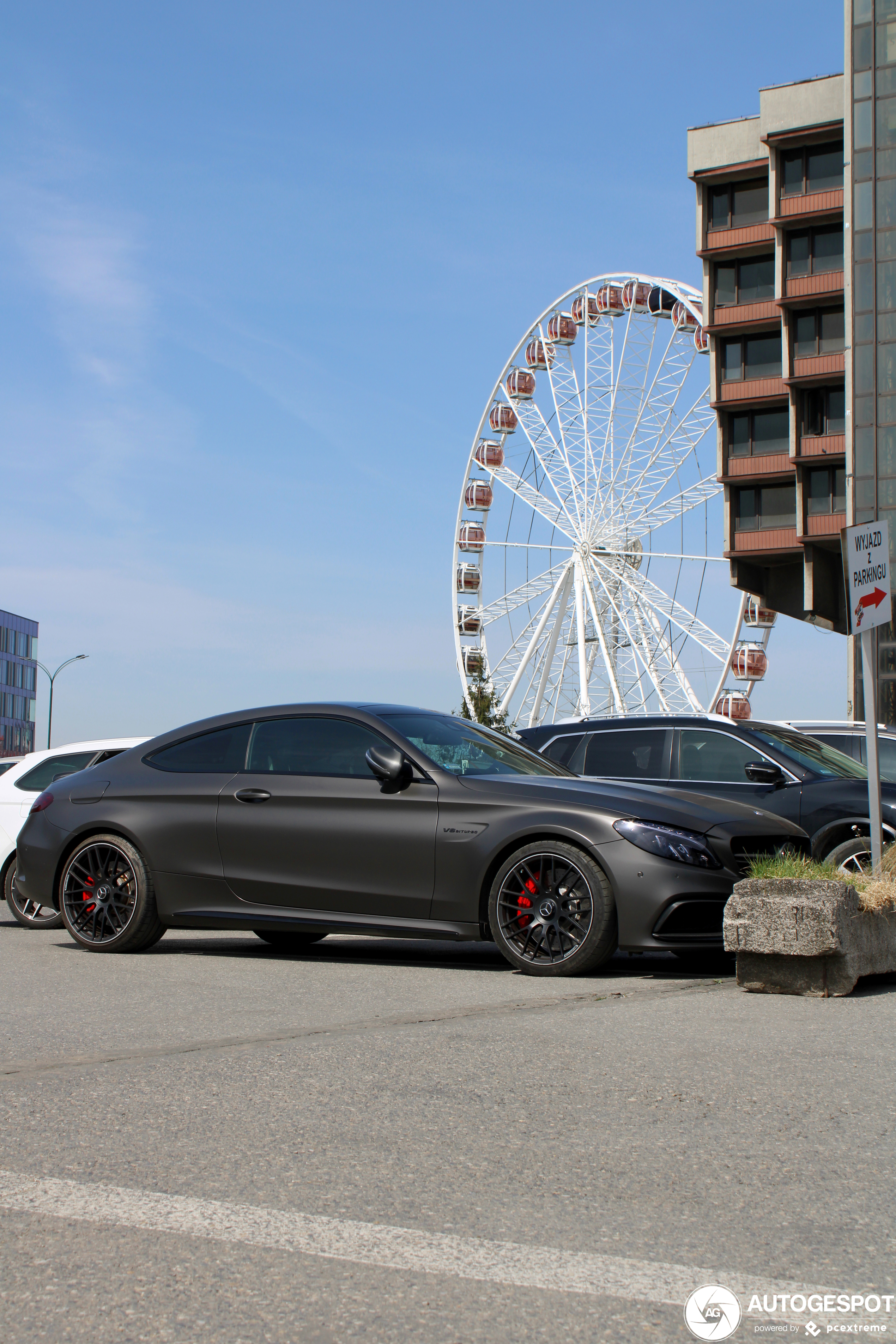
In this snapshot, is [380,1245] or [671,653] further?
[671,653]

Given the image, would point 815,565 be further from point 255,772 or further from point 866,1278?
point 866,1278

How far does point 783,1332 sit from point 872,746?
5.59 m

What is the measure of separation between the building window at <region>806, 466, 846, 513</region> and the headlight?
126 feet

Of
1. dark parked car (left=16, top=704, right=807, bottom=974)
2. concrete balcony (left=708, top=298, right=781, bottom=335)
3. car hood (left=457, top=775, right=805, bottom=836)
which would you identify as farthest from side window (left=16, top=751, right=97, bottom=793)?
concrete balcony (left=708, top=298, right=781, bottom=335)

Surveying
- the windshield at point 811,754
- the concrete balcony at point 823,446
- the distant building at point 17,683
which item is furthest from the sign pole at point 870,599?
the distant building at point 17,683

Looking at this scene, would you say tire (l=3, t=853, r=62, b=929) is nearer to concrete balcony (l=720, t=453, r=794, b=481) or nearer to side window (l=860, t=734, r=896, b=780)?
side window (l=860, t=734, r=896, b=780)

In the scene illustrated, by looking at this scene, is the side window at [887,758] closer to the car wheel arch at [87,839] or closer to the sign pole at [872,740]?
the sign pole at [872,740]

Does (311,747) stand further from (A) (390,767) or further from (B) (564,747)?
(B) (564,747)

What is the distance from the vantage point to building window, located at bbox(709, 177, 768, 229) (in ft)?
153

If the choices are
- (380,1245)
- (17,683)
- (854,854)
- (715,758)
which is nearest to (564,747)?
(715,758)

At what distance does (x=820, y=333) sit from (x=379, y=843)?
4071cm

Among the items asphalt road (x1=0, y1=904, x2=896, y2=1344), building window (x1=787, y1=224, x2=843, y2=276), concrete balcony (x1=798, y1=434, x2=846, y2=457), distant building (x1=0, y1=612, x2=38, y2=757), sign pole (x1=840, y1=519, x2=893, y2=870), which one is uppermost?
building window (x1=787, y1=224, x2=843, y2=276)

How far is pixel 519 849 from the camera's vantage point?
22.9ft

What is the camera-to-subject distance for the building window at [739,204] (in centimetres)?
4672
